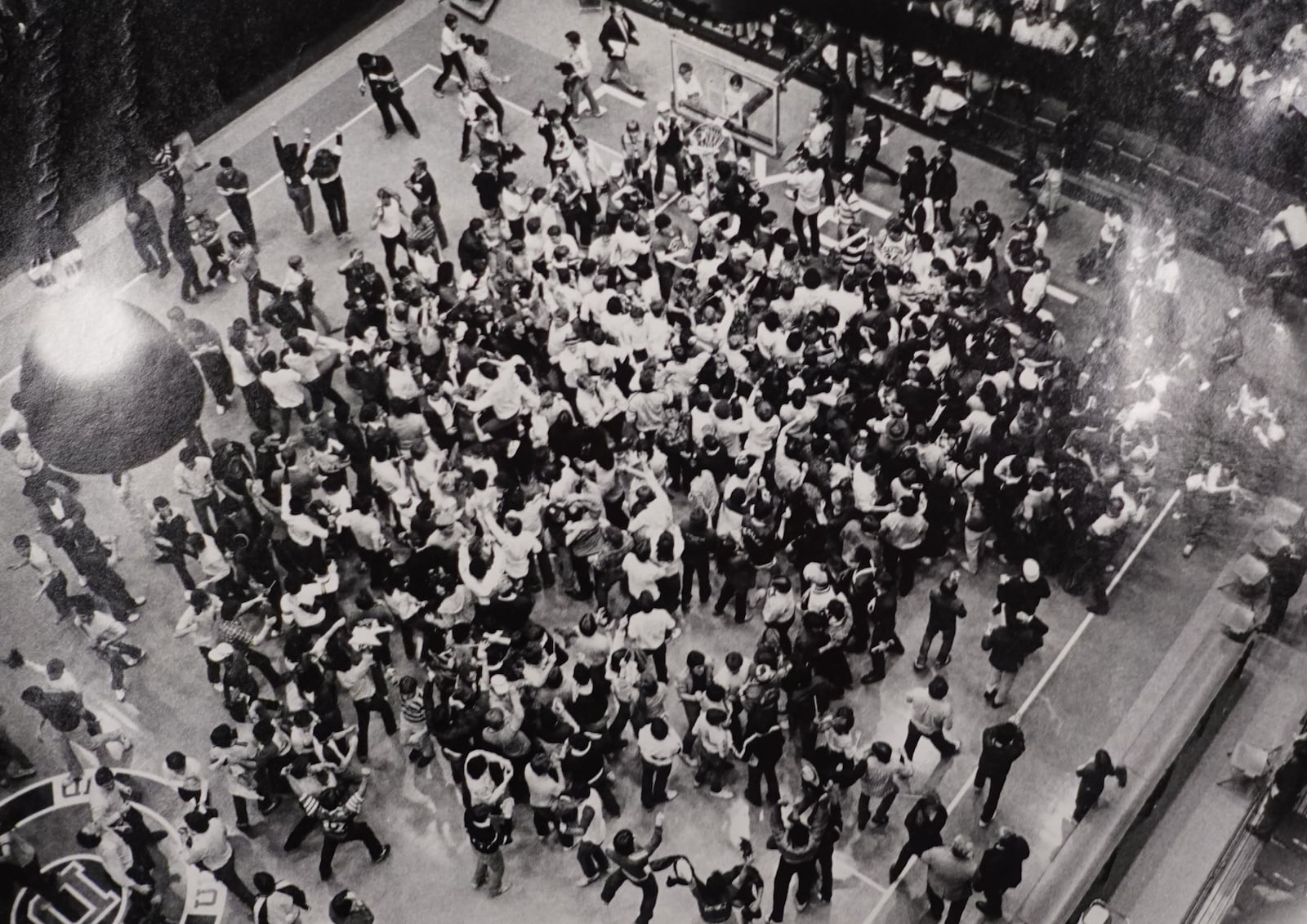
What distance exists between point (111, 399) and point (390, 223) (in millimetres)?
4186

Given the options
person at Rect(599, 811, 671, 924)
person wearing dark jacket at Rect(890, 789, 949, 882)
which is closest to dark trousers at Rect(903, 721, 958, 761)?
person wearing dark jacket at Rect(890, 789, 949, 882)

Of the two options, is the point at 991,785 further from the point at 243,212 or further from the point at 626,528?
the point at 243,212

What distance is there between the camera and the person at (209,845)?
518 inches

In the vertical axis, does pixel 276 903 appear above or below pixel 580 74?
below

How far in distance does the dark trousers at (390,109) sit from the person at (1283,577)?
1403cm

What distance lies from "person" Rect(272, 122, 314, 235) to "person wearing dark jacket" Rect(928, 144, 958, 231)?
340 inches

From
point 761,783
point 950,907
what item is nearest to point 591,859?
point 761,783

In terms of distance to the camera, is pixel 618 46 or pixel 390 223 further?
pixel 618 46

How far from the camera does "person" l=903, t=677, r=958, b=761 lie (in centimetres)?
1316

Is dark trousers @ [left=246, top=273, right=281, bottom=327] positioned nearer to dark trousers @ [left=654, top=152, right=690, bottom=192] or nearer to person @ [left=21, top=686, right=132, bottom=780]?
dark trousers @ [left=654, top=152, right=690, bottom=192]

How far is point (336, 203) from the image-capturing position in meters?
20.5

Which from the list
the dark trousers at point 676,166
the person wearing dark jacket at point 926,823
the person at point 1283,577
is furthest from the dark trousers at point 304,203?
the person at point 1283,577

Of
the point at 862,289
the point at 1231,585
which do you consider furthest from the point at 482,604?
the point at 1231,585

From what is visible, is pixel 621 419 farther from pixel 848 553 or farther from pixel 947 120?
pixel 947 120
